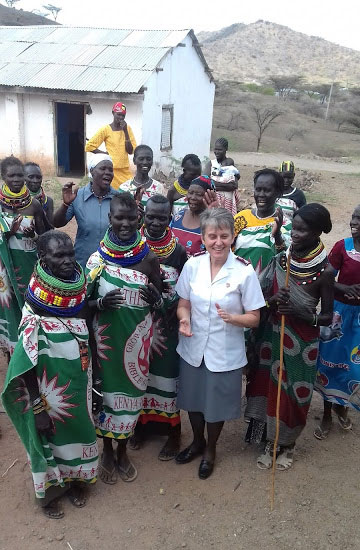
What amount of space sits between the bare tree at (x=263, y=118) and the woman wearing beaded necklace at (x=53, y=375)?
23200 millimetres

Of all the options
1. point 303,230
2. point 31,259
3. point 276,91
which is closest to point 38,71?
point 31,259

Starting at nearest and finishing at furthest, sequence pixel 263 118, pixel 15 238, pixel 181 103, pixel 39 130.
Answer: pixel 15 238 → pixel 39 130 → pixel 181 103 → pixel 263 118

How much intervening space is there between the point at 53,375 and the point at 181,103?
43.8ft

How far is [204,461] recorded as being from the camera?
3.14 metres

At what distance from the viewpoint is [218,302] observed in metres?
2.74

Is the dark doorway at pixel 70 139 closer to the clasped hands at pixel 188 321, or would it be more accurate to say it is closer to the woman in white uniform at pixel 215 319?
the woman in white uniform at pixel 215 319

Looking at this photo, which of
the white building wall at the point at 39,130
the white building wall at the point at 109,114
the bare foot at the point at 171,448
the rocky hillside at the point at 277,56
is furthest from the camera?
the rocky hillside at the point at 277,56

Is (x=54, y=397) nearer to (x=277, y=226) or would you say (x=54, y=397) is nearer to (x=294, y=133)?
(x=277, y=226)

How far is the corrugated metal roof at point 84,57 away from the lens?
12.4 m

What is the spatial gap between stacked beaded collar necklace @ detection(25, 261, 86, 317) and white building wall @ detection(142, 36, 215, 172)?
1079 cm

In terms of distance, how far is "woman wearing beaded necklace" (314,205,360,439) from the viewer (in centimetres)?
321

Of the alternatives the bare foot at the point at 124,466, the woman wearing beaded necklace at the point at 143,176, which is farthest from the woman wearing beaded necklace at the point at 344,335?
the woman wearing beaded necklace at the point at 143,176

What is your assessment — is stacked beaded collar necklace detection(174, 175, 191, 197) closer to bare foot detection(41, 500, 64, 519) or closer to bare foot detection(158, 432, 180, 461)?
bare foot detection(158, 432, 180, 461)

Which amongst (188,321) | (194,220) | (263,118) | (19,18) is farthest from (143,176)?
(19,18)
